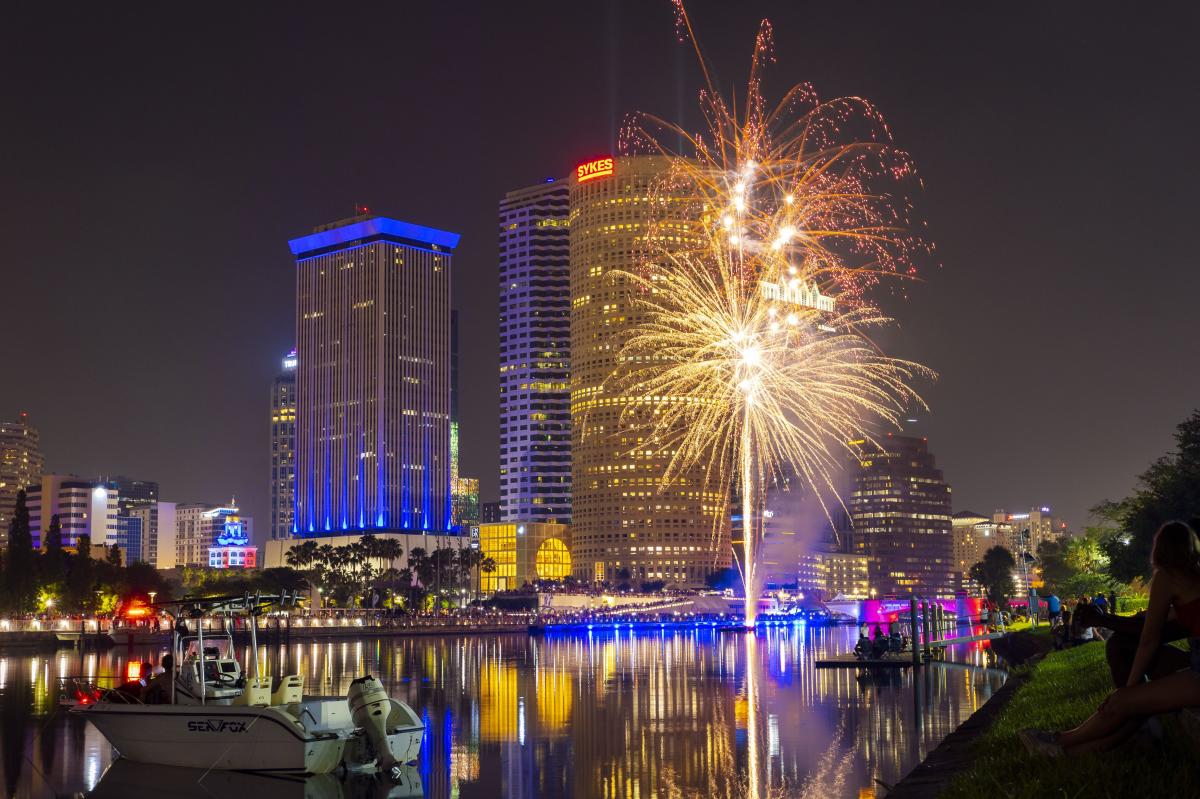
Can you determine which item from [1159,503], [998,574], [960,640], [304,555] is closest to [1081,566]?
[998,574]

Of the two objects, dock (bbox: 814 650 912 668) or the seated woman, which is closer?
the seated woman

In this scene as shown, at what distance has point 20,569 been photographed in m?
115

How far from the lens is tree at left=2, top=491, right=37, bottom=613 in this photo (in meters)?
115

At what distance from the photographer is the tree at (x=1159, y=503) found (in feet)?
173

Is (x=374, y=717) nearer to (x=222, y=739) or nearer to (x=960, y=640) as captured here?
(x=222, y=739)

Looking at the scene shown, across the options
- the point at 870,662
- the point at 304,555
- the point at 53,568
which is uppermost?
the point at 53,568

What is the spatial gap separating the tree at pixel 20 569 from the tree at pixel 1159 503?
94.9 metres

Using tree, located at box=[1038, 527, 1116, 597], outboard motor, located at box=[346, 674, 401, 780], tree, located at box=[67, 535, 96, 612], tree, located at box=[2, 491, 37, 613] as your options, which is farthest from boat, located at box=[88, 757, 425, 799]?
tree, located at box=[67, 535, 96, 612]

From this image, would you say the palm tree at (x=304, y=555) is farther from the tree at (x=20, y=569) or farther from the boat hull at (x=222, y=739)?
the boat hull at (x=222, y=739)

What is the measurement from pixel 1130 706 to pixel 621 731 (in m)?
23.0

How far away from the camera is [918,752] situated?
28.5 m

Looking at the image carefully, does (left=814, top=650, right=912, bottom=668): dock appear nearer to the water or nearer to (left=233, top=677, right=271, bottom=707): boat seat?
the water

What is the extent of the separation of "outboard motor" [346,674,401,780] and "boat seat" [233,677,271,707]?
183 centimetres

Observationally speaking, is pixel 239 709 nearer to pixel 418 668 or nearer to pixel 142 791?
pixel 142 791
